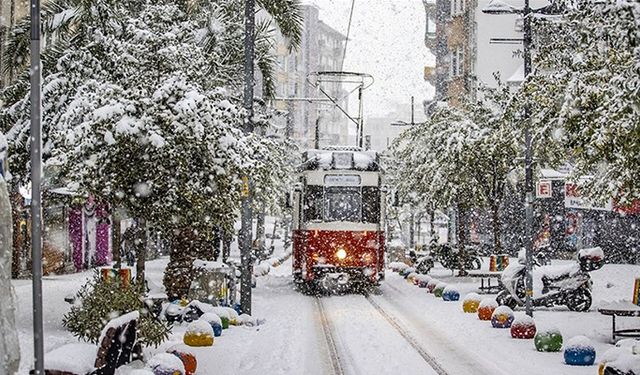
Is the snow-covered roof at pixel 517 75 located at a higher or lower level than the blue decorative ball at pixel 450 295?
higher

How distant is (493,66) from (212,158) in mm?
40092

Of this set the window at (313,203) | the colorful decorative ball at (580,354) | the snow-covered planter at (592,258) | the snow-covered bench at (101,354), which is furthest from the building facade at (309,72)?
the snow-covered bench at (101,354)

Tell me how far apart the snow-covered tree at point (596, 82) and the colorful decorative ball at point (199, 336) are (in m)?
6.27

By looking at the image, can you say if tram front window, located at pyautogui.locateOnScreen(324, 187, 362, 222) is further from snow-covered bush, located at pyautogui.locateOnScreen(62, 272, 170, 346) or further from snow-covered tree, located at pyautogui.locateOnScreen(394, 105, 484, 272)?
snow-covered bush, located at pyautogui.locateOnScreen(62, 272, 170, 346)

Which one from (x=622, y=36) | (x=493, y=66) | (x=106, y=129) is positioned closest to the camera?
(x=622, y=36)

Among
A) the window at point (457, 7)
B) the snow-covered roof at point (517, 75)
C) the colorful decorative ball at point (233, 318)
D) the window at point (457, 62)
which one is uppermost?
the window at point (457, 7)

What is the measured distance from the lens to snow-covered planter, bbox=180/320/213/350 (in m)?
15.5

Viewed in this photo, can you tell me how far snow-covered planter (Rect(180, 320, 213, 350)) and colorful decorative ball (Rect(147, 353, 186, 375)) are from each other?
3963 mm

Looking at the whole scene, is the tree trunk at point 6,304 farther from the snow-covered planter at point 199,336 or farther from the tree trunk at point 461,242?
the tree trunk at point 461,242

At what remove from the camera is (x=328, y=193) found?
87.2 feet

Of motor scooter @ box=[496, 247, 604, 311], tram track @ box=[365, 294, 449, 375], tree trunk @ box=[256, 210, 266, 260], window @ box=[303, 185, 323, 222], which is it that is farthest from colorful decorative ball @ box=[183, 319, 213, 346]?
tree trunk @ box=[256, 210, 266, 260]

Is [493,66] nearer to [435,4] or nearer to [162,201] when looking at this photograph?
[435,4]

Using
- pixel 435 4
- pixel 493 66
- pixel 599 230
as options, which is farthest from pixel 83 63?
pixel 435 4

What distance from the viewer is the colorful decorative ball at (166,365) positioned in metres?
11.1
